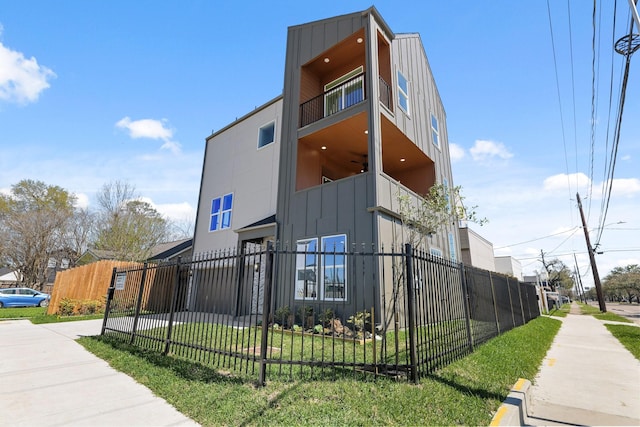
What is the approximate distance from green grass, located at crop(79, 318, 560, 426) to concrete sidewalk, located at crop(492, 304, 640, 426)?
0.78 ft

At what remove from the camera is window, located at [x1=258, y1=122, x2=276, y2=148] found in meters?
14.6

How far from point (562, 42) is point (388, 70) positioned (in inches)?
225

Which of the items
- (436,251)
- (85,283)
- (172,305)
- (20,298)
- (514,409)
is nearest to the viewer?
(514,409)

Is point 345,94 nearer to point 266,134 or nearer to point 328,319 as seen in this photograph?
point 266,134

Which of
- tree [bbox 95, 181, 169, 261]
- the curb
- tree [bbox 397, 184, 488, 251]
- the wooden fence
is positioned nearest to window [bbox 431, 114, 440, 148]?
tree [bbox 397, 184, 488, 251]

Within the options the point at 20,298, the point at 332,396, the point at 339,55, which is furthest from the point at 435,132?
the point at 20,298

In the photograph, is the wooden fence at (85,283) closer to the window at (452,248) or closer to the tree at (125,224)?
the tree at (125,224)

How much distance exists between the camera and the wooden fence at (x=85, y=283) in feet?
45.9

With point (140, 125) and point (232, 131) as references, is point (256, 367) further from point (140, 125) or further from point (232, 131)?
point (140, 125)

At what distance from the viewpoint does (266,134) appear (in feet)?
49.0

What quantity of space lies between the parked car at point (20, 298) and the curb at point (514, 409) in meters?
26.6

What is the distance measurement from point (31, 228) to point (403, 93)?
36.2 m

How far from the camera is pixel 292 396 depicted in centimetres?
360

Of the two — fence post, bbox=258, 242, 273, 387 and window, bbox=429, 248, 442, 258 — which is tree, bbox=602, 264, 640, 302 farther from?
fence post, bbox=258, 242, 273, 387
